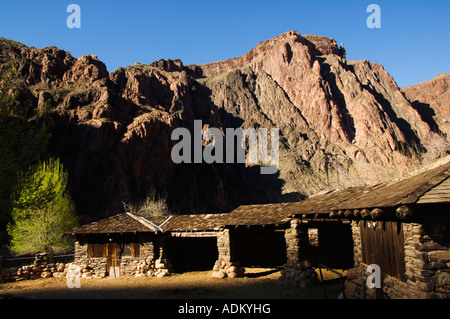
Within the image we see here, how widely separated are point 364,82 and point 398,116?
16617 millimetres

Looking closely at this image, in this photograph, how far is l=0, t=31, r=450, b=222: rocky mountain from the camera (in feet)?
181

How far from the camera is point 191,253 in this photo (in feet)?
67.9

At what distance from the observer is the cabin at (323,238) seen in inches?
281

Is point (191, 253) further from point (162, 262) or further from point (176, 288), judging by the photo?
point (176, 288)

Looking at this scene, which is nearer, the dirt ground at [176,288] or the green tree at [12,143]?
the dirt ground at [176,288]

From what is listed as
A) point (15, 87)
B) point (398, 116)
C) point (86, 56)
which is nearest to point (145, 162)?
point (15, 87)

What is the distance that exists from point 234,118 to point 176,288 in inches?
3351

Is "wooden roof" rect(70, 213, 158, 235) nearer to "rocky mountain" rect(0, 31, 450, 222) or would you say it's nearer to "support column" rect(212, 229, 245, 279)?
→ "support column" rect(212, 229, 245, 279)

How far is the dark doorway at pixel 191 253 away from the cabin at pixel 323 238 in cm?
6

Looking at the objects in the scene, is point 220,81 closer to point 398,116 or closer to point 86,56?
point 86,56

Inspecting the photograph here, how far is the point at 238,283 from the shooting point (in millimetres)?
14969

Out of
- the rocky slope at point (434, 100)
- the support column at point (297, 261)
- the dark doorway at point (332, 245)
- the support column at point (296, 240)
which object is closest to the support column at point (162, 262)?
the support column at point (297, 261)

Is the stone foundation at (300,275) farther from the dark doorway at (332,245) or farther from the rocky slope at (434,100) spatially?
the rocky slope at (434,100)

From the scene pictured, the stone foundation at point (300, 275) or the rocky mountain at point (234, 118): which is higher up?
the rocky mountain at point (234, 118)
